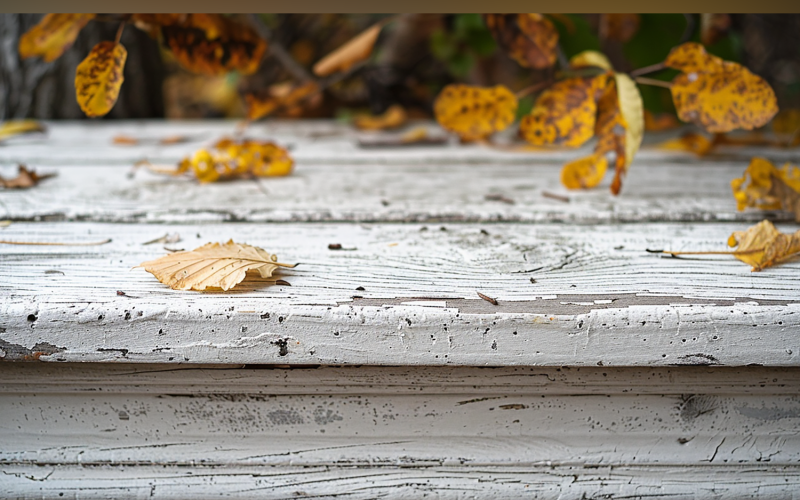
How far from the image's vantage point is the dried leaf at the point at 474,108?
101 centimetres

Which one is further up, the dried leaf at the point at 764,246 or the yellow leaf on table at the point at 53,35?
the yellow leaf on table at the point at 53,35

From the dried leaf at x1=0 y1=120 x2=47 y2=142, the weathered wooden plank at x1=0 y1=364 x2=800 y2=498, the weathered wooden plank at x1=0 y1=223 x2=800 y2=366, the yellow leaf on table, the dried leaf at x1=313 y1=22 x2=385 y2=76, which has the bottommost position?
the weathered wooden plank at x1=0 y1=364 x2=800 y2=498

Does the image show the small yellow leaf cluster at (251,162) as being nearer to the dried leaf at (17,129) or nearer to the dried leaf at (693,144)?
the dried leaf at (17,129)

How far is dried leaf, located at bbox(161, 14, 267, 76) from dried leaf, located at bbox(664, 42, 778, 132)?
28.7 inches

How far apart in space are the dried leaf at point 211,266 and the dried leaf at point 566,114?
0.49 m

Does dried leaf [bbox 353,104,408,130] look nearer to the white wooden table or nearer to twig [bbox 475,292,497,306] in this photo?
the white wooden table

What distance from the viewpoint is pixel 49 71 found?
1698 mm

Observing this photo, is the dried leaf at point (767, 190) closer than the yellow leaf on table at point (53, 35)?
Yes

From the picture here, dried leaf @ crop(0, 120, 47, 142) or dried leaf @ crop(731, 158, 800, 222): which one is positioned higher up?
dried leaf @ crop(0, 120, 47, 142)

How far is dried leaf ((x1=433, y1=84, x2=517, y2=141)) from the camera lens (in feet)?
3.32

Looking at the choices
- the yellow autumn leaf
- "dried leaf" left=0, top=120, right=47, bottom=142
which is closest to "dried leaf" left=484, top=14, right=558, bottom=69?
the yellow autumn leaf

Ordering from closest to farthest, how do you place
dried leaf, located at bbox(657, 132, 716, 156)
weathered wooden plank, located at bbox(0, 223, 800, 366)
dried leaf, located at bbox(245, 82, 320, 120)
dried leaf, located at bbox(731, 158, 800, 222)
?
weathered wooden plank, located at bbox(0, 223, 800, 366), dried leaf, located at bbox(731, 158, 800, 222), dried leaf, located at bbox(657, 132, 716, 156), dried leaf, located at bbox(245, 82, 320, 120)

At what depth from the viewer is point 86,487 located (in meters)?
0.62

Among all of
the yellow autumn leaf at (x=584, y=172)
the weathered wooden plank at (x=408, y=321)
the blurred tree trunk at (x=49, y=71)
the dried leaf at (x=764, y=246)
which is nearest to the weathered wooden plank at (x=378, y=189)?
the yellow autumn leaf at (x=584, y=172)
